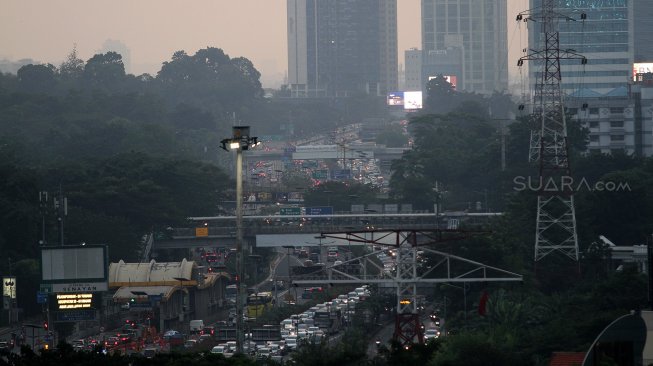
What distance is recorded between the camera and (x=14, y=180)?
8619 centimetres

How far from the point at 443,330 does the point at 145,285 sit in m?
18.7

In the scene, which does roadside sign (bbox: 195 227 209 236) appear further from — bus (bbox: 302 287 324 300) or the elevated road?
bus (bbox: 302 287 324 300)

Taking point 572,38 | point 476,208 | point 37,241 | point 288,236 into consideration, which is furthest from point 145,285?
point 572,38

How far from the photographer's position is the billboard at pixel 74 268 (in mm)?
60250

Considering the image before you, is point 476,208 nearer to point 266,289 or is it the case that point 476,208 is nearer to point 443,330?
point 266,289

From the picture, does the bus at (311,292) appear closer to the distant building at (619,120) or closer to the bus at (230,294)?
the bus at (230,294)

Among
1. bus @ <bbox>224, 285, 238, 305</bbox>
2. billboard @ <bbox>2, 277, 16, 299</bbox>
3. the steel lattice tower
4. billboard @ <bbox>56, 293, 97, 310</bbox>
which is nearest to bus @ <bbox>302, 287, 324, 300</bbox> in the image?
bus @ <bbox>224, 285, 238, 305</bbox>

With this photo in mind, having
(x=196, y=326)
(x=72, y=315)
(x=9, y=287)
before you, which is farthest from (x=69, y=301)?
(x=196, y=326)

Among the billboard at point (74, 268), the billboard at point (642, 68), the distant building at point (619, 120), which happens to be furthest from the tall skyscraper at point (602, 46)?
the billboard at point (74, 268)

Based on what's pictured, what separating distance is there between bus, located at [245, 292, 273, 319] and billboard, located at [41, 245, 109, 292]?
10962 mm

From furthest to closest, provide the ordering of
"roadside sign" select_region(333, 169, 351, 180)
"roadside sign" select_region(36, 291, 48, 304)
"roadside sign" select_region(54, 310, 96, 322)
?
1. "roadside sign" select_region(333, 169, 351, 180)
2. "roadside sign" select_region(36, 291, 48, 304)
3. "roadside sign" select_region(54, 310, 96, 322)

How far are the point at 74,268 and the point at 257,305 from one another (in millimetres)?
13680

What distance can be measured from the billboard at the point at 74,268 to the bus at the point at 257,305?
11.0m

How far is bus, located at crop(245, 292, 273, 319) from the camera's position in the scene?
7156 centimetres
